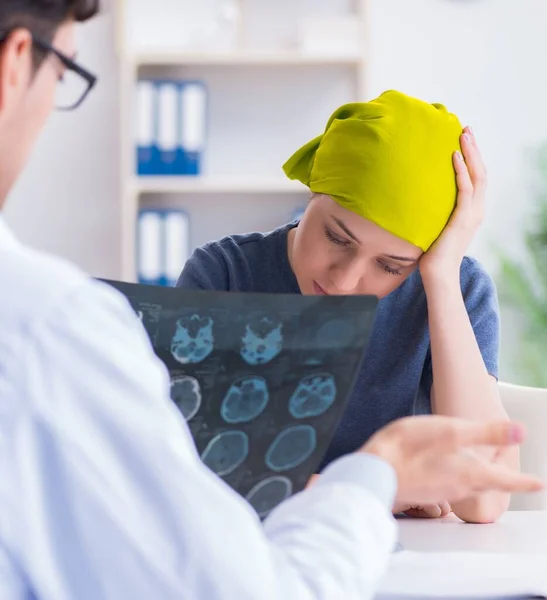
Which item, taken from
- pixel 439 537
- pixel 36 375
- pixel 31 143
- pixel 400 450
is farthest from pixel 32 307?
pixel 439 537

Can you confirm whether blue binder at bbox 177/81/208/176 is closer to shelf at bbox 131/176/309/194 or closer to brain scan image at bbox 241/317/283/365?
shelf at bbox 131/176/309/194

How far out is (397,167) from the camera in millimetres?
1488

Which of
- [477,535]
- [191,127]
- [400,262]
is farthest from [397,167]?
[191,127]

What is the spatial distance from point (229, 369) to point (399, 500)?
24 centimetres

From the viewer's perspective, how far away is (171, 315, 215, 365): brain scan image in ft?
3.19

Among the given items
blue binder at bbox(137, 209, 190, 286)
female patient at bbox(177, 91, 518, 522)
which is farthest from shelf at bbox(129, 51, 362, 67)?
female patient at bbox(177, 91, 518, 522)

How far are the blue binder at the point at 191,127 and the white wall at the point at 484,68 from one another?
0.80 metres

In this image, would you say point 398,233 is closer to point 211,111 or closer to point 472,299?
point 472,299

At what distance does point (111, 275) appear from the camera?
4.20m

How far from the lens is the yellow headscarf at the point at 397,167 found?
1.49m

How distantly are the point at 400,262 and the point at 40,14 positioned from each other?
89 cm

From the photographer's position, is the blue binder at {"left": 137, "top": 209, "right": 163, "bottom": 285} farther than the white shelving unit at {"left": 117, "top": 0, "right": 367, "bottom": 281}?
No

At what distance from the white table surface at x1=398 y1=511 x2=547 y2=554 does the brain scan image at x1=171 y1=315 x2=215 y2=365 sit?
1.28ft

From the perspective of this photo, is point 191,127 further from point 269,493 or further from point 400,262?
point 269,493
